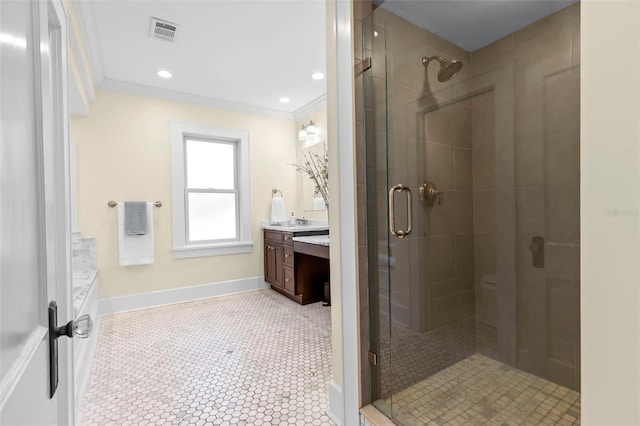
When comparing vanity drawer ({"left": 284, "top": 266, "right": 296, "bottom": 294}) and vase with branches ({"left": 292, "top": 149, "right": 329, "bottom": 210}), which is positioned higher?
vase with branches ({"left": 292, "top": 149, "right": 329, "bottom": 210})

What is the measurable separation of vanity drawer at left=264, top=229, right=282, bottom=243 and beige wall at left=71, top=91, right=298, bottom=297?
0.60 ft

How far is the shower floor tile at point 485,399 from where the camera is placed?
1533mm

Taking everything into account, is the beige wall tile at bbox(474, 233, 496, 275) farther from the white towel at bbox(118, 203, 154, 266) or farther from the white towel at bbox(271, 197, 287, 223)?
the white towel at bbox(118, 203, 154, 266)

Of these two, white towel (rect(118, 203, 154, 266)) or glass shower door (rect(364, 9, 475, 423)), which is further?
white towel (rect(118, 203, 154, 266))

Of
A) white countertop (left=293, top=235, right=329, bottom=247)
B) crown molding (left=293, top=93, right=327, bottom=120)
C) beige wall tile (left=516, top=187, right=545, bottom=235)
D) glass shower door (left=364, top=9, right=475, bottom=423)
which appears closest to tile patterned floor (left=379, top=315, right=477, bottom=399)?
glass shower door (left=364, top=9, right=475, bottom=423)

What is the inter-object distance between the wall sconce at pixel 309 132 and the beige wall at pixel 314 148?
7cm

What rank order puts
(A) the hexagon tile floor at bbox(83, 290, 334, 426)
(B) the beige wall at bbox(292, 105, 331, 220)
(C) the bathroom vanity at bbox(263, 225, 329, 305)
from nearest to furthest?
(A) the hexagon tile floor at bbox(83, 290, 334, 426), (C) the bathroom vanity at bbox(263, 225, 329, 305), (B) the beige wall at bbox(292, 105, 331, 220)

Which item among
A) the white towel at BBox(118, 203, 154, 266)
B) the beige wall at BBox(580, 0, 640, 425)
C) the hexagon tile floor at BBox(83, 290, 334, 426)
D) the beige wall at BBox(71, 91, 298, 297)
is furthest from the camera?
the white towel at BBox(118, 203, 154, 266)

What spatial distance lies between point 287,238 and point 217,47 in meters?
2.04

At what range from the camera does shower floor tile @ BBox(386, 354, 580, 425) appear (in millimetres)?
1533

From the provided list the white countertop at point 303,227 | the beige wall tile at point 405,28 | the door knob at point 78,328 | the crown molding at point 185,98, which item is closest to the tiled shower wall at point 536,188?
the beige wall tile at point 405,28

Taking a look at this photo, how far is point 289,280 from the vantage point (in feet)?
12.0

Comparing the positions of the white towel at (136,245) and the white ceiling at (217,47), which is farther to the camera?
the white towel at (136,245)

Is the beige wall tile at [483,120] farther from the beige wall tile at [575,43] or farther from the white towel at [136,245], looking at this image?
the white towel at [136,245]
